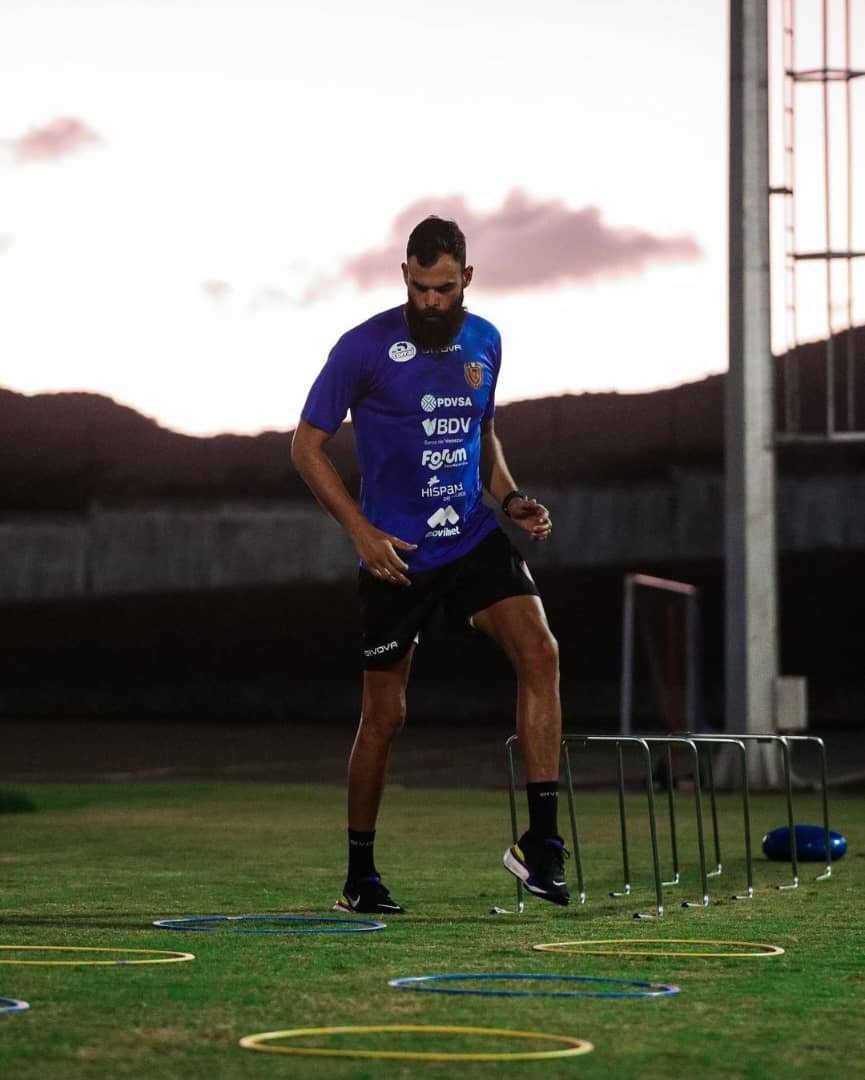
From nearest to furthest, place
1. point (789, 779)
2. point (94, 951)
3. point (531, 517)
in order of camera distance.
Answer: point (94, 951) < point (531, 517) < point (789, 779)

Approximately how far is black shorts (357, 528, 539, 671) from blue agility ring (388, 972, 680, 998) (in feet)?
6.19

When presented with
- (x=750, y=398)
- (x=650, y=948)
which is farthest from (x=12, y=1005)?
(x=750, y=398)

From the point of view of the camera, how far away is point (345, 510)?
248 inches

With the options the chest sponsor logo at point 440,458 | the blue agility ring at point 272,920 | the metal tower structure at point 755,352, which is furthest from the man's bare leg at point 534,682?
the metal tower structure at point 755,352

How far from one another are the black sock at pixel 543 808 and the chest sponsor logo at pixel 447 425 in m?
1.10

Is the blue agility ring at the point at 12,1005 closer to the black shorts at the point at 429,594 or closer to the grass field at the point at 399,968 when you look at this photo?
the grass field at the point at 399,968

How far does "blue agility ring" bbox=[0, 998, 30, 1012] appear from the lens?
4039mm

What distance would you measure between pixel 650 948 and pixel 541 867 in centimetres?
85

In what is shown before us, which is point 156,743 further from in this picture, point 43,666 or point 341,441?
point 43,666

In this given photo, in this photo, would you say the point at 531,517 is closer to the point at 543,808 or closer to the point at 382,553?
the point at 382,553

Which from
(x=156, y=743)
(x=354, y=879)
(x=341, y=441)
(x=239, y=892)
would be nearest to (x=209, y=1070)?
(x=354, y=879)

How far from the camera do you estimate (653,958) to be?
200 inches

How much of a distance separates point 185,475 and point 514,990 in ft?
118

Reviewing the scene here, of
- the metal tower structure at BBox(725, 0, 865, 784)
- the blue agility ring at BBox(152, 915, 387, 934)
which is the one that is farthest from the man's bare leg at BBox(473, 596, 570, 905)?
the metal tower structure at BBox(725, 0, 865, 784)
